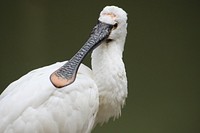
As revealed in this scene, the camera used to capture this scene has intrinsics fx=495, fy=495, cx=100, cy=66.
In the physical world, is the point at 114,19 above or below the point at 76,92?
above

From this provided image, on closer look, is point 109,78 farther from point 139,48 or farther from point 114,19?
point 139,48

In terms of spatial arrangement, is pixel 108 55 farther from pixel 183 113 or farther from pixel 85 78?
pixel 183 113

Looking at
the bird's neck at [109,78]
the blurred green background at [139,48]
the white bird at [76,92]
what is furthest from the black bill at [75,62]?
the blurred green background at [139,48]

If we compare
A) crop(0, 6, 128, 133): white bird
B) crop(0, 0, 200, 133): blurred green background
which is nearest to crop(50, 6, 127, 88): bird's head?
crop(0, 6, 128, 133): white bird

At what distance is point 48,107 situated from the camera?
6.30 ft

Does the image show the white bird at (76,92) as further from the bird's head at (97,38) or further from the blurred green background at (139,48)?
the blurred green background at (139,48)

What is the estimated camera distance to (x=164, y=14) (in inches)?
123

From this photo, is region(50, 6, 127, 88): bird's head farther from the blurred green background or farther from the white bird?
the blurred green background

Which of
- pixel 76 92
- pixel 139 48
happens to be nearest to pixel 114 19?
pixel 76 92

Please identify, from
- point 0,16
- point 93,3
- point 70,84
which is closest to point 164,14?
point 93,3

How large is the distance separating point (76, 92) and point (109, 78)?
17 centimetres

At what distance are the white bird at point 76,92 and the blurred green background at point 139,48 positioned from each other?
1001mm

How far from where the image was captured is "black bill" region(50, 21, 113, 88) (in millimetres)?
1887

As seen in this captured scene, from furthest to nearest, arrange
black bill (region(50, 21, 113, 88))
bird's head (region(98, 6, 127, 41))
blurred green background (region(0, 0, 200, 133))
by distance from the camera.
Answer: blurred green background (region(0, 0, 200, 133))
bird's head (region(98, 6, 127, 41))
black bill (region(50, 21, 113, 88))
